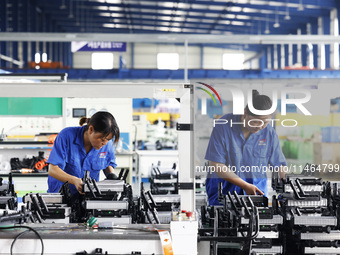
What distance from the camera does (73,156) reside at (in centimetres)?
363

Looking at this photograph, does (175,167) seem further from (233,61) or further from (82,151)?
(233,61)

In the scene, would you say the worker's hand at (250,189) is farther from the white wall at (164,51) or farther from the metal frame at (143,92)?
the white wall at (164,51)

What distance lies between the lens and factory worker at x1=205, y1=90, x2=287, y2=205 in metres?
3.13

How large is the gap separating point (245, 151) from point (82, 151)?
1.23 metres

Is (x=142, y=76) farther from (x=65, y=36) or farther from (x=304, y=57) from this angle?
(x=304, y=57)

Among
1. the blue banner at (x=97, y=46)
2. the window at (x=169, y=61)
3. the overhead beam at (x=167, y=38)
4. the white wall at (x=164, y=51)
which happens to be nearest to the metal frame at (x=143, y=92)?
the overhead beam at (x=167, y=38)

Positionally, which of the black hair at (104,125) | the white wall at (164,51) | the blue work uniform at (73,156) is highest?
the white wall at (164,51)

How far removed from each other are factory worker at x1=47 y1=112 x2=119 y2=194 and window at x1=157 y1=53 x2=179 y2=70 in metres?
16.8

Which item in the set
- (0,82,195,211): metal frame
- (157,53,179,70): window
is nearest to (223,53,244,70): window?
(157,53,179,70): window

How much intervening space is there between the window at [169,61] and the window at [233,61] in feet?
7.08

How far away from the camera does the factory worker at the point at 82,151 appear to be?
340 cm

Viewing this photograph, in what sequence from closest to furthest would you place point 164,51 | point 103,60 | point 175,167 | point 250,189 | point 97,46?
point 250,189, point 175,167, point 97,46, point 103,60, point 164,51

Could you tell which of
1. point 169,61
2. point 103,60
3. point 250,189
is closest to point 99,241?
point 250,189

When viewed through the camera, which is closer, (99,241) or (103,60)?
(99,241)
